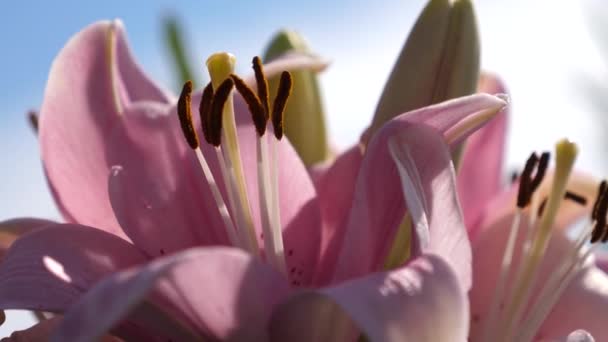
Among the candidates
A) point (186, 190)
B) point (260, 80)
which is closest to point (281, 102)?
point (260, 80)

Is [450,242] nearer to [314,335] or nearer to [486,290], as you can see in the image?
[314,335]

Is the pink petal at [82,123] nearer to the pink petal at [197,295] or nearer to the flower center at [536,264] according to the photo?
the pink petal at [197,295]

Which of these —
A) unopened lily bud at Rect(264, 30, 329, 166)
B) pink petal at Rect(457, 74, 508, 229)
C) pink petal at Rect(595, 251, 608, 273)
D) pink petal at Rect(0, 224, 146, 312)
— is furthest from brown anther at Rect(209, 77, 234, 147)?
pink petal at Rect(595, 251, 608, 273)

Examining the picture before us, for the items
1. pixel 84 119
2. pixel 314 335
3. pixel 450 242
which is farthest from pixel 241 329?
pixel 84 119

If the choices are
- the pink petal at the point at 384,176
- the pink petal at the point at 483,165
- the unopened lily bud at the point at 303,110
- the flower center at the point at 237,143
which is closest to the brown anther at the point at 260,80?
the flower center at the point at 237,143

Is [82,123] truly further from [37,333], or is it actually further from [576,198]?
[576,198]

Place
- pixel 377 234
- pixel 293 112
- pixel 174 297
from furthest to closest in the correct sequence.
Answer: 1. pixel 293 112
2. pixel 377 234
3. pixel 174 297
